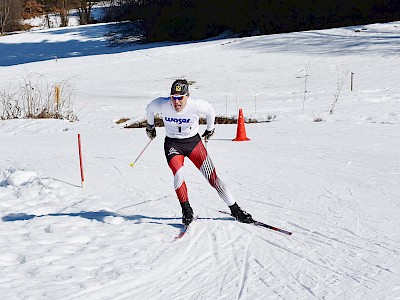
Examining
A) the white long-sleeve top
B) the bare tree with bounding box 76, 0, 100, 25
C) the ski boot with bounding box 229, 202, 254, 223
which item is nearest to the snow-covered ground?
the ski boot with bounding box 229, 202, 254, 223

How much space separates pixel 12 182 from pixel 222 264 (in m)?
4.73

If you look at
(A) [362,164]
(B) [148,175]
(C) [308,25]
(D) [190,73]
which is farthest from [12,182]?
(C) [308,25]

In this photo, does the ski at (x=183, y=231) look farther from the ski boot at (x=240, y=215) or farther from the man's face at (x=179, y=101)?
the man's face at (x=179, y=101)

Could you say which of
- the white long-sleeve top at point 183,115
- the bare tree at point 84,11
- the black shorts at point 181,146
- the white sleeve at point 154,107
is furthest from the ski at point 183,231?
the bare tree at point 84,11

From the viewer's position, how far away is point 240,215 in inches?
263

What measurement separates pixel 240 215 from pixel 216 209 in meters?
0.78

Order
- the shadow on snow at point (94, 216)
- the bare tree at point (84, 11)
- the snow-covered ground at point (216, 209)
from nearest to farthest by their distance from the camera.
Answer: the snow-covered ground at point (216, 209) < the shadow on snow at point (94, 216) < the bare tree at point (84, 11)

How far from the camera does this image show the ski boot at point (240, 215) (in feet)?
21.8

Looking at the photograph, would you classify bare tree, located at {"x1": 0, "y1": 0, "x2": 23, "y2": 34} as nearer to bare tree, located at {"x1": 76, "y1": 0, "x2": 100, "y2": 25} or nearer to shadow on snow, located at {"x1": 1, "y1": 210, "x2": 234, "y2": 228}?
bare tree, located at {"x1": 76, "y1": 0, "x2": 100, "y2": 25}

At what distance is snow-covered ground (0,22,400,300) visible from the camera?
197 inches

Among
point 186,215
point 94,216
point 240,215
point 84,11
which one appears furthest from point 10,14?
point 240,215

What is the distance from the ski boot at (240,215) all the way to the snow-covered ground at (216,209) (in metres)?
0.14

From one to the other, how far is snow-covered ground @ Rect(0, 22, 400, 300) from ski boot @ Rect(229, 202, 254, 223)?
0.14 meters

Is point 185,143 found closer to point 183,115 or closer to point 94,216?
point 183,115
